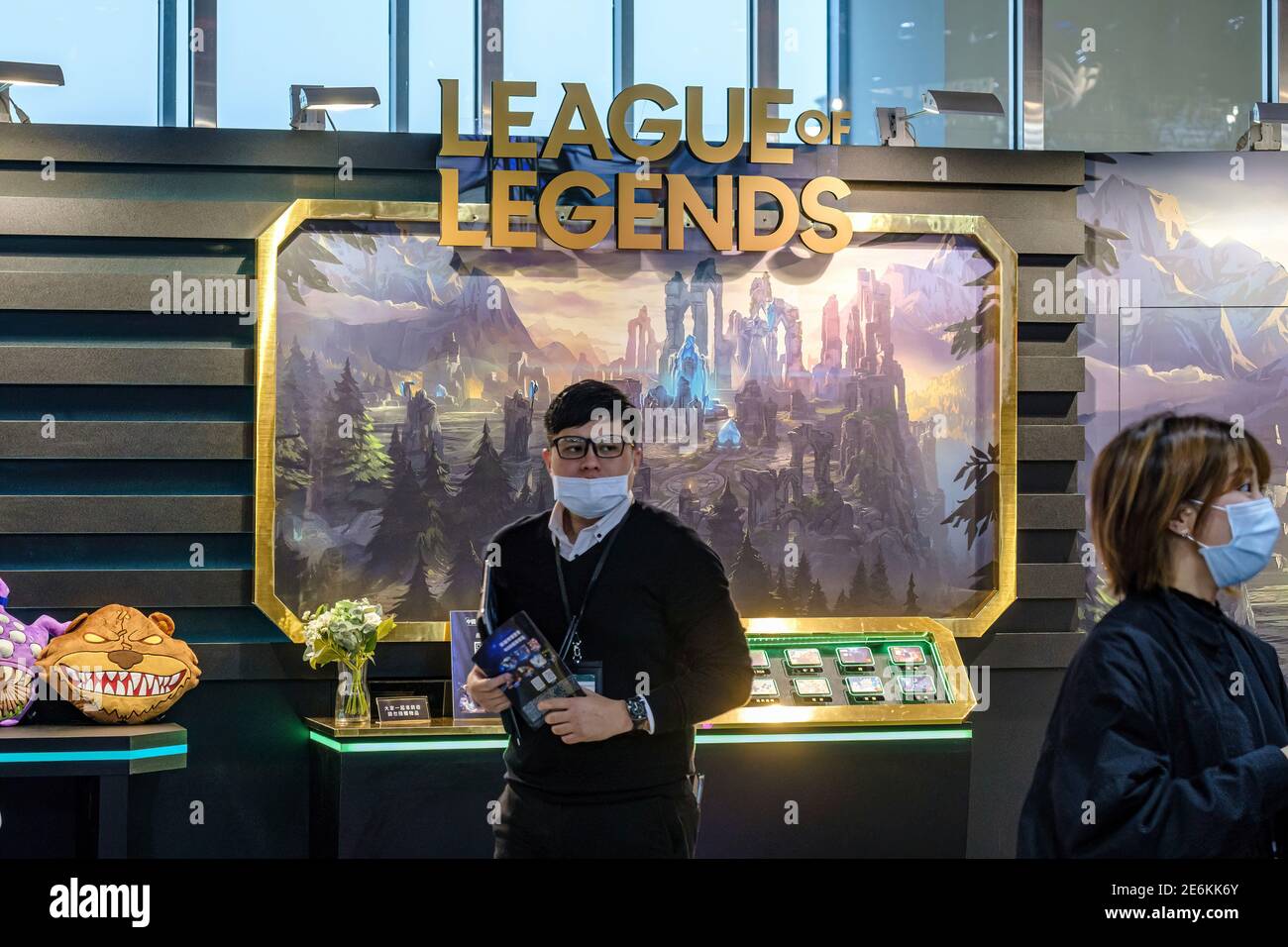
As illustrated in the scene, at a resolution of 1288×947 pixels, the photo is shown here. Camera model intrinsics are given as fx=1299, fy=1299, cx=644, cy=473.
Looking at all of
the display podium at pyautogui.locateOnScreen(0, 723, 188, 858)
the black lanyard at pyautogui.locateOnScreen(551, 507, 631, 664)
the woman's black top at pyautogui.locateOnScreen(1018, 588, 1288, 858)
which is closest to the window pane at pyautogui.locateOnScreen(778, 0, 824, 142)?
the black lanyard at pyautogui.locateOnScreen(551, 507, 631, 664)

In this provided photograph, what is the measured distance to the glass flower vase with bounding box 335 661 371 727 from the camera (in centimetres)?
455

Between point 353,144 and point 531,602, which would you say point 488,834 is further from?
point 353,144

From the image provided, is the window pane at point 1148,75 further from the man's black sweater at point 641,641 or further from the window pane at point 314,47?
the man's black sweater at point 641,641

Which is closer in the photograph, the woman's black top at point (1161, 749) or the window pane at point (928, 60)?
the woman's black top at point (1161, 749)

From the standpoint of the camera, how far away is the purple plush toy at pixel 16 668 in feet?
13.2

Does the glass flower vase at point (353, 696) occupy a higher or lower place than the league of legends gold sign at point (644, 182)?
lower

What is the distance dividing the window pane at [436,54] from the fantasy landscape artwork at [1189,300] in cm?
256

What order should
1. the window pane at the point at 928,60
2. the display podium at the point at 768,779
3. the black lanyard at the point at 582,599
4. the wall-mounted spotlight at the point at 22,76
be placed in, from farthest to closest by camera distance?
the window pane at the point at 928,60 < the wall-mounted spotlight at the point at 22,76 < the display podium at the point at 768,779 < the black lanyard at the point at 582,599

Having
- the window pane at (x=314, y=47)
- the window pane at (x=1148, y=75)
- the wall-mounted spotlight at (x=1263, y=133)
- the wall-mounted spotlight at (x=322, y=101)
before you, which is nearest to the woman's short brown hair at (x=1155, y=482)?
the wall-mounted spotlight at (x=322, y=101)

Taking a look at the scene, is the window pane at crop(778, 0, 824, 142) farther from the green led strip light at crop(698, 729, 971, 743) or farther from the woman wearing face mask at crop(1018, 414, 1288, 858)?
the woman wearing face mask at crop(1018, 414, 1288, 858)

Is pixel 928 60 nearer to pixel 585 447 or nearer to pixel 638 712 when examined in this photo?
pixel 585 447

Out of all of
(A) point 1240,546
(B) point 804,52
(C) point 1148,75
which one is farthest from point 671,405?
(A) point 1240,546

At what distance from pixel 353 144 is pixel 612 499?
2.62 m

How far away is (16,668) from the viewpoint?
13.2 ft
